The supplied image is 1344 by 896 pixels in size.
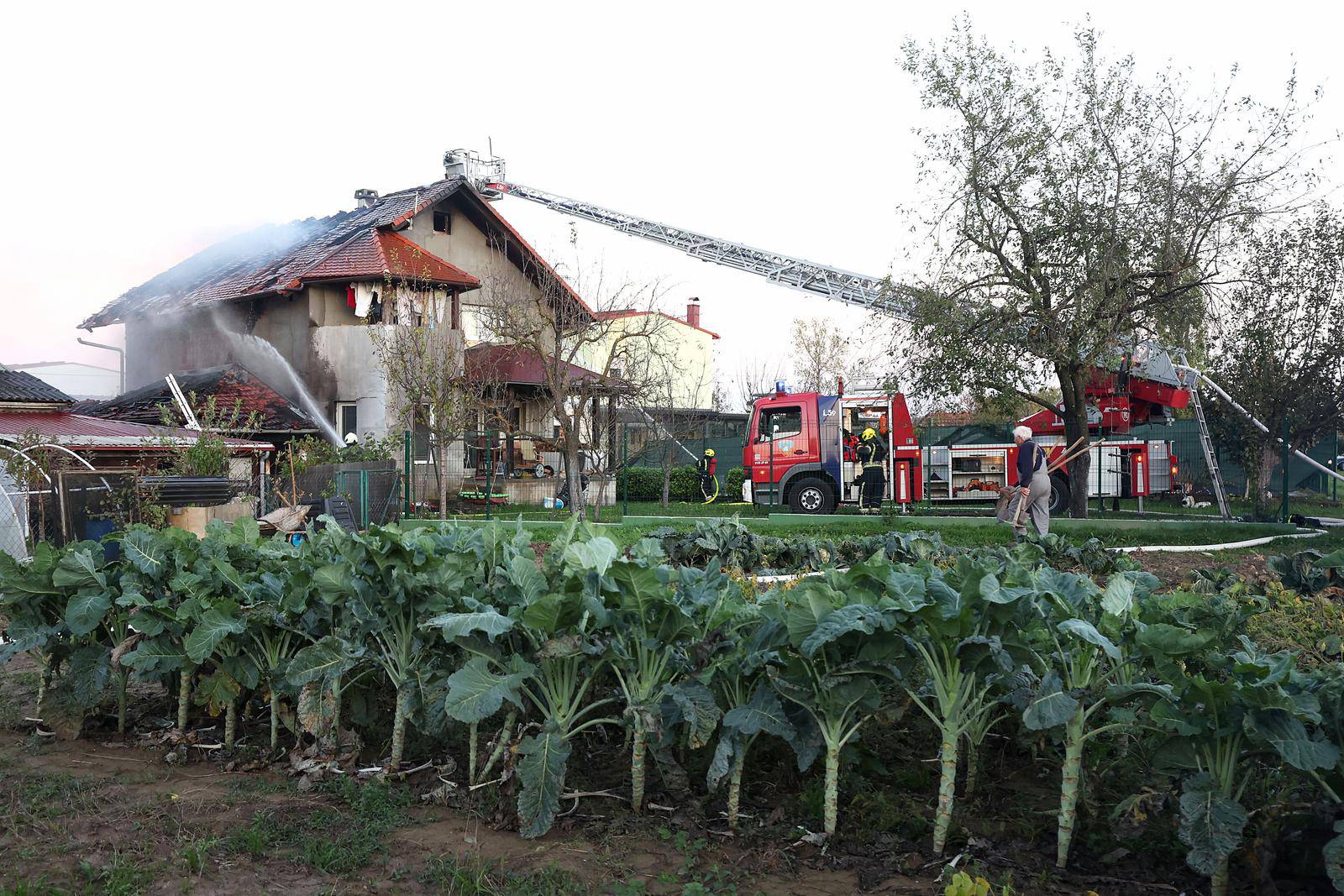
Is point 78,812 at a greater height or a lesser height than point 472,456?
lesser

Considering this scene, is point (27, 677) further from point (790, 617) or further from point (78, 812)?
point (790, 617)

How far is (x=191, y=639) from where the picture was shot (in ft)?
14.6

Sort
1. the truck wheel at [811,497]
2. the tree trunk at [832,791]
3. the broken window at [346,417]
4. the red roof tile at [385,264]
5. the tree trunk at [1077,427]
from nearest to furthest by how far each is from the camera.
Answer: the tree trunk at [832,791], the tree trunk at [1077,427], the truck wheel at [811,497], the red roof tile at [385,264], the broken window at [346,417]

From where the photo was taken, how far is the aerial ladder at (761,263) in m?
18.4

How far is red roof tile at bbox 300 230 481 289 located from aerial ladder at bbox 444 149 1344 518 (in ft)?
29.7

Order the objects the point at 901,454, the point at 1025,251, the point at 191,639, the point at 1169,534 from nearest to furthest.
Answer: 1. the point at 191,639
2. the point at 1169,534
3. the point at 1025,251
4. the point at 901,454

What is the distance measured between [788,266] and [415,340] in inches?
662

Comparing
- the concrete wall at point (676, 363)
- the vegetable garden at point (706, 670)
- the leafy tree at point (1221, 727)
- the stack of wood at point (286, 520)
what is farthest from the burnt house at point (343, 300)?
the leafy tree at point (1221, 727)

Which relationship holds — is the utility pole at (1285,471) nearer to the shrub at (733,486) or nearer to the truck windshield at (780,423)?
the truck windshield at (780,423)

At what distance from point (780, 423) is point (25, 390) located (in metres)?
16.9

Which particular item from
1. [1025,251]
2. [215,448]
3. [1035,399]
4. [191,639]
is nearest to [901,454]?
[1035,399]

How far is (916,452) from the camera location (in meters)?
20.0

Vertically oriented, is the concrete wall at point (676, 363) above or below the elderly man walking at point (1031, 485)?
above

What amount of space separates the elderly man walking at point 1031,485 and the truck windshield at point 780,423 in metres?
7.69
